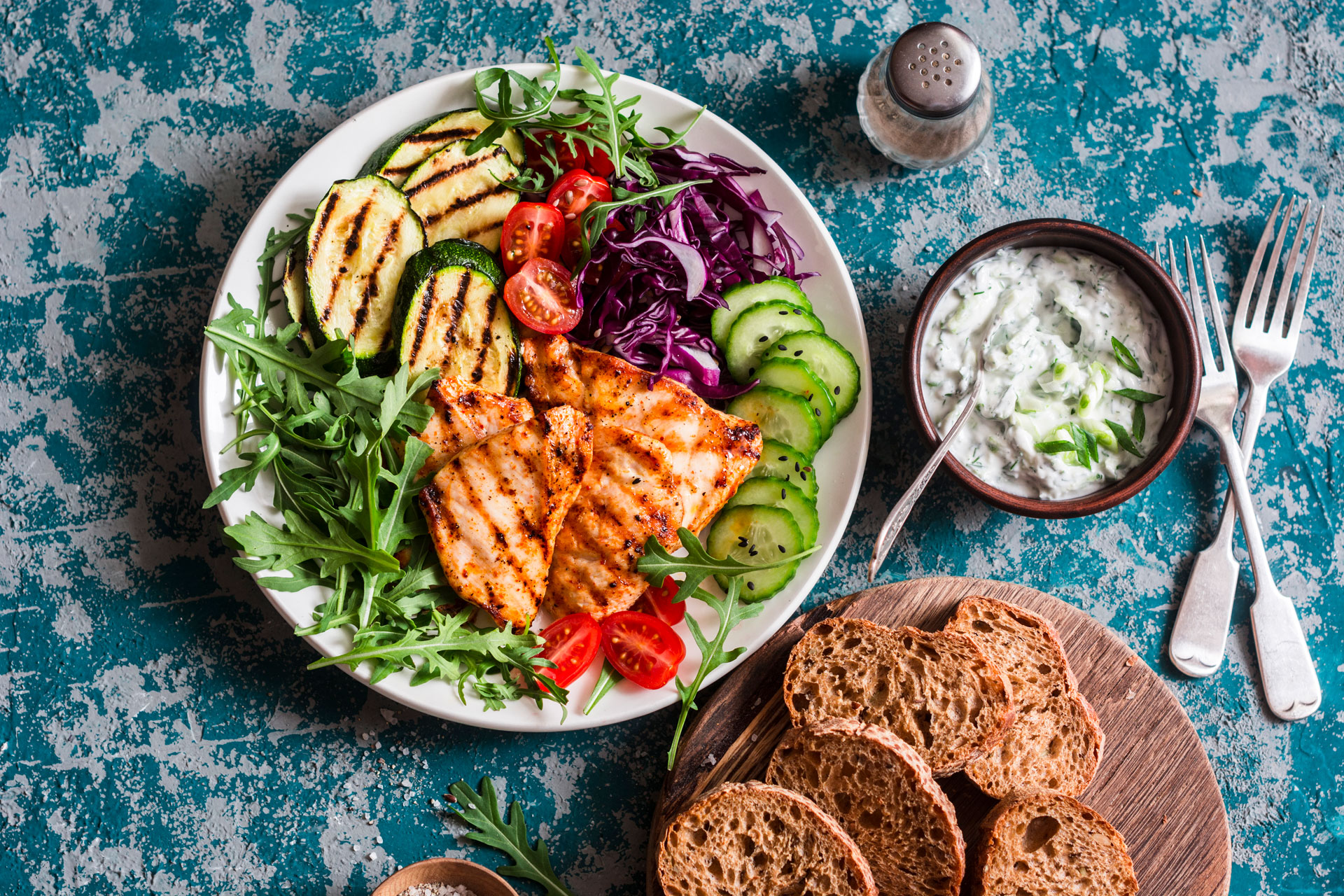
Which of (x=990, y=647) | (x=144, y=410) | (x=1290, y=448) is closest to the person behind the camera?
(x=990, y=647)

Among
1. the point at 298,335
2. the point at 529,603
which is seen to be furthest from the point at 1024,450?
the point at 298,335

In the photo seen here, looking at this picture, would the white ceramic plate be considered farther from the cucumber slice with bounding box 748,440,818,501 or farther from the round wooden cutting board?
the round wooden cutting board

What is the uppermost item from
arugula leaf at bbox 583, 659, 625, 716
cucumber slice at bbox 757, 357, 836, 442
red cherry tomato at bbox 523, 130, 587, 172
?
red cherry tomato at bbox 523, 130, 587, 172

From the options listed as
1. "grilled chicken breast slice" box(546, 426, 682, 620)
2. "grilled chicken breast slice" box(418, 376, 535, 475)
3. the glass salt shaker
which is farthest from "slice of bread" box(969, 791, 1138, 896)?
the glass salt shaker

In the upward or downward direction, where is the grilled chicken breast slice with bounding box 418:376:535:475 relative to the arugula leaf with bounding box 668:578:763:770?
upward

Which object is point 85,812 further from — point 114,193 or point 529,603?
point 114,193

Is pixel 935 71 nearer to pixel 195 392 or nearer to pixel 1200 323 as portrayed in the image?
pixel 1200 323

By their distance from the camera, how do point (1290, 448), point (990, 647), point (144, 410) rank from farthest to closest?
point (1290, 448), point (144, 410), point (990, 647)
